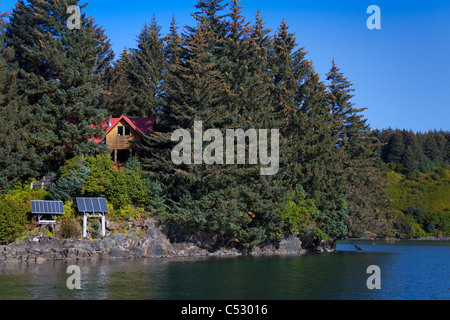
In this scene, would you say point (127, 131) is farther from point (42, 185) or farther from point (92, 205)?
point (92, 205)

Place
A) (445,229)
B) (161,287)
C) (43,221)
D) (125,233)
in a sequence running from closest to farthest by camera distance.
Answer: (161,287) → (43,221) → (125,233) → (445,229)

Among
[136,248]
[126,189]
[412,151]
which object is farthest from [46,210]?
[412,151]

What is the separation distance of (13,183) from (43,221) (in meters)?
7.04

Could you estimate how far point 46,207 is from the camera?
40375 millimetres

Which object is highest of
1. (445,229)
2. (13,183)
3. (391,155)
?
(391,155)

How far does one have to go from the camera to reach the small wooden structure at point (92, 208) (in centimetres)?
4103

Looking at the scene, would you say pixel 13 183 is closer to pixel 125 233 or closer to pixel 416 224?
pixel 125 233

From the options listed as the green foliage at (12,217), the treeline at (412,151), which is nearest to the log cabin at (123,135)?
the green foliage at (12,217)

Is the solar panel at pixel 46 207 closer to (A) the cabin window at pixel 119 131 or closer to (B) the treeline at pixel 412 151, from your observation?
(A) the cabin window at pixel 119 131

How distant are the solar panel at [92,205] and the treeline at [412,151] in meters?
104

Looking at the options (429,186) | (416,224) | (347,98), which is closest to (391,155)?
(429,186)

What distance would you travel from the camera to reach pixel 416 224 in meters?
117

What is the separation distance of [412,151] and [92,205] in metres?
114

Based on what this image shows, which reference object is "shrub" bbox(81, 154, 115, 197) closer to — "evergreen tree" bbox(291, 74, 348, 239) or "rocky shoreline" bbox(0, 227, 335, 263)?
"rocky shoreline" bbox(0, 227, 335, 263)
